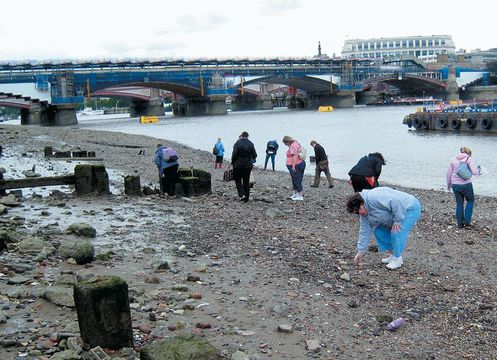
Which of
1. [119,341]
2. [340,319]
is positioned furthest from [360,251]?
[119,341]

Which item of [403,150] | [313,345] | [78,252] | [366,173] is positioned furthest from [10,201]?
[403,150]

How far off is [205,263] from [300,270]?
1.30 m

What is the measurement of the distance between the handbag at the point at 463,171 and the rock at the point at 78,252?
6671mm

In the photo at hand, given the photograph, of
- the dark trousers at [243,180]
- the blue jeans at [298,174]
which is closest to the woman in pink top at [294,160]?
the blue jeans at [298,174]

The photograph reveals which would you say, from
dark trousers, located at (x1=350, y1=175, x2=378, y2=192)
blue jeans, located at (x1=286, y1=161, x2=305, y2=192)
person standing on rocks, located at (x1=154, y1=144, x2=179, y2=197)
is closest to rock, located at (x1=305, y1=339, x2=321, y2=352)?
dark trousers, located at (x1=350, y1=175, x2=378, y2=192)

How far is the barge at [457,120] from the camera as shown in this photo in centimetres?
5617

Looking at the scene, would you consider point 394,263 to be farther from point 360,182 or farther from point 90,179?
point 90,179

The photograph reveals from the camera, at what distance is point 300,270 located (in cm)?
862

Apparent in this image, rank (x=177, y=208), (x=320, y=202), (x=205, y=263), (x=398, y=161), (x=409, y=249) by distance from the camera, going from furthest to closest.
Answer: (x=398, y=161) < (x=320, y=202) < (x=177, y=208) < (x=409, y=249) < (x=205, y=263)

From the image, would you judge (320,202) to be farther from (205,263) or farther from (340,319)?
(340,319)

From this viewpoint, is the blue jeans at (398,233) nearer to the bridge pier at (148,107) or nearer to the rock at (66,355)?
the rock at (66,355)

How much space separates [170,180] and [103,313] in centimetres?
922

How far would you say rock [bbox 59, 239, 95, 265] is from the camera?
8.58 meters

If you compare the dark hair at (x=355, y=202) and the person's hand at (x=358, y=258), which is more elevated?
the dark hair at (x=355, y=202)
